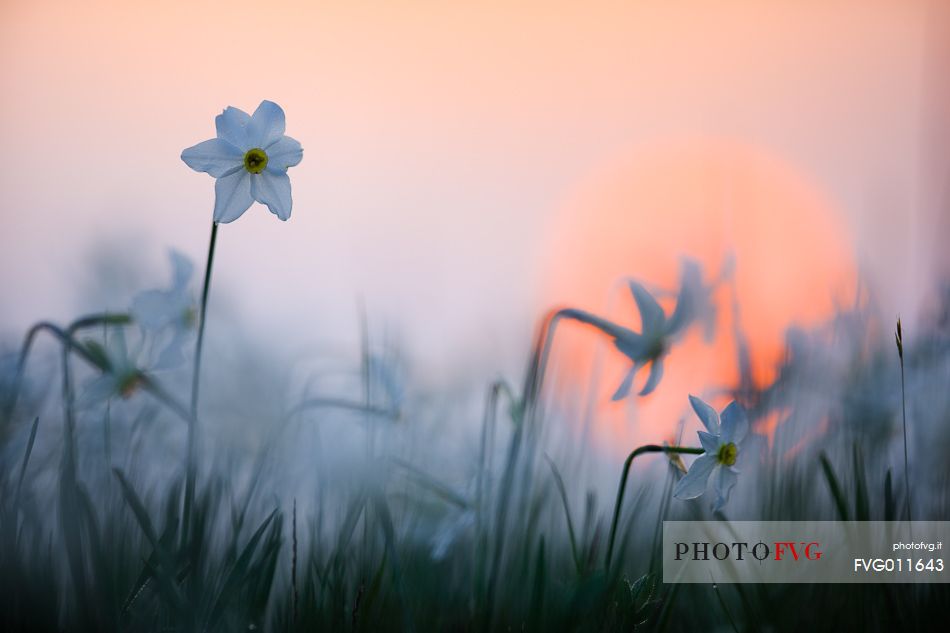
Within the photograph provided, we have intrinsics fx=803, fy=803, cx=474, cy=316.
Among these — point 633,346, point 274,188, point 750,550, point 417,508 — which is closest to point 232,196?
point 274,188

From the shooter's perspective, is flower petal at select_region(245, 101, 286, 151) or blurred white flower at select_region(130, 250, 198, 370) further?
blurred white flower at select_region(130, 250, 198, 370)

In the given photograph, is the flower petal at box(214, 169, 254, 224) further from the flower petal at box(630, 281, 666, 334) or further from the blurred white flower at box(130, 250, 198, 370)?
the flower petal at box(630, 281, 666, 334)

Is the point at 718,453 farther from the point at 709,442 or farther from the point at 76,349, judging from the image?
the point at 76,349

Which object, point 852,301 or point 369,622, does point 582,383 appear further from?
point 369,622

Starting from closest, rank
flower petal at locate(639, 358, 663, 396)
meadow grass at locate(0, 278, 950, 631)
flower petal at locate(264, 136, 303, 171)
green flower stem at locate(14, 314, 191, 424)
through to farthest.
Result: meadow grass at locate(0, 278, 950, 631)
flower petal at locate(264, 136, 303, 171)
green flower stem at locate(14, 314, 191, 424)
flower petal at locate(639, 358, 663, 396)

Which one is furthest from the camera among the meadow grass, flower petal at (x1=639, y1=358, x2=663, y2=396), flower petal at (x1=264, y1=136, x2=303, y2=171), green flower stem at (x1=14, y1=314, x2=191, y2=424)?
flower petal at (x1=639, y1=358, x2=663, y2=396)

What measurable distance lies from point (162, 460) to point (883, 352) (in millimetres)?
2122

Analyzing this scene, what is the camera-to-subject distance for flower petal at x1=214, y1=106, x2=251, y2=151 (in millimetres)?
1340

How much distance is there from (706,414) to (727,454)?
71mm

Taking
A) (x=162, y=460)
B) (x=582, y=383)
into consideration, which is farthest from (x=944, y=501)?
(x=162, y=460)

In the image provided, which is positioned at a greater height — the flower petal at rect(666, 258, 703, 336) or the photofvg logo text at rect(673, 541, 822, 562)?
the flower petal at rect(666, 258, 703, 336)

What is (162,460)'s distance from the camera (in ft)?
7.89

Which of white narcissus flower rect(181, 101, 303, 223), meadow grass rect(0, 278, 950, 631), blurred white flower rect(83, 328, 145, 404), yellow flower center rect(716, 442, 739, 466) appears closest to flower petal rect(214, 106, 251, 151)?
white narcissus flower rect(181, 101, 303, 223)

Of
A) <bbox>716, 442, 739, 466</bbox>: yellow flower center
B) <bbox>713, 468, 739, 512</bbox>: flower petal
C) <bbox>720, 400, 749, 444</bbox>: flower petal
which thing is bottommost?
<bbox>713, 468, 739, 512</bbox>: flower petal
